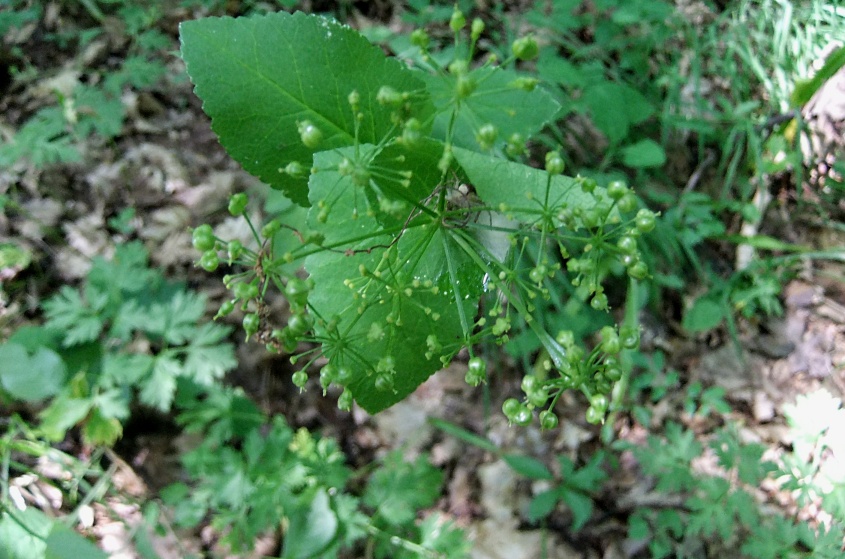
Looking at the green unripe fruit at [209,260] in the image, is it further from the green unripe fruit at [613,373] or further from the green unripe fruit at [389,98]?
the green unripe fruit at [613,373]

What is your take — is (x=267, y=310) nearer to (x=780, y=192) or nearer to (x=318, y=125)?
(x=318, y=125)

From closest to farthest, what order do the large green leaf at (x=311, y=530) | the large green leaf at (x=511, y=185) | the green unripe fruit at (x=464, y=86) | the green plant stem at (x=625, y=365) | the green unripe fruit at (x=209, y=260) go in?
1. the green unripe fruit at (x=464, y=86)
2. the green unripe fruit at (x=209, y=260)
3. the large green leaf at (x=511, y=185)
4. the large green leaf at (x=311, y=530)
5. the green plant stem at (x=625, y=365)

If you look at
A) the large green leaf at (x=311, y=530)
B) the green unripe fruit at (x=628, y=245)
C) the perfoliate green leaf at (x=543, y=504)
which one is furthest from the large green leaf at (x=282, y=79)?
the perfoliate green leaf at (x=543, y=504)

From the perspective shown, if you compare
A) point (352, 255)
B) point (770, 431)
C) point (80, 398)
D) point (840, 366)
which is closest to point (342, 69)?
point (352, 255)

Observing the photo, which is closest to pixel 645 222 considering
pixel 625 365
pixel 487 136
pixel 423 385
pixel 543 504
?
pixel 487 136

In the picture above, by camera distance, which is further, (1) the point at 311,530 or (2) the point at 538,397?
(1) the point at 311,530

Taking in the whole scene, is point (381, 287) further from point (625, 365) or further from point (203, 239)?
point (625, 365)

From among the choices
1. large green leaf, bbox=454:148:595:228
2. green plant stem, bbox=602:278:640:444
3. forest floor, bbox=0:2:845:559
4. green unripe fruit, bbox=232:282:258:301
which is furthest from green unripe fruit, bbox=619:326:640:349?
forest floor, bbox=0:2:845:559
